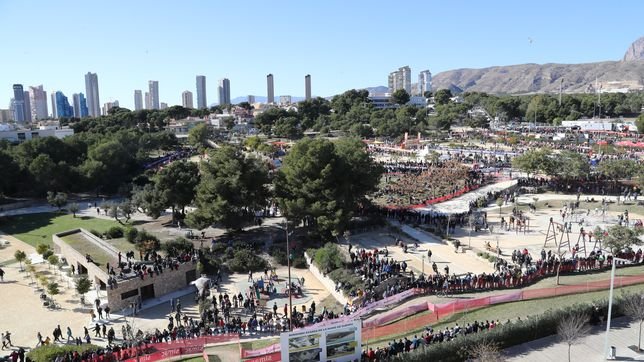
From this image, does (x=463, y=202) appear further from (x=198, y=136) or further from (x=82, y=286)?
(x=198, y=136)

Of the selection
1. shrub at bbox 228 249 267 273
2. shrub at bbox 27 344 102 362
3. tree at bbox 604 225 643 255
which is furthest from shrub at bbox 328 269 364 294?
tree at bbox 604 225 643 255

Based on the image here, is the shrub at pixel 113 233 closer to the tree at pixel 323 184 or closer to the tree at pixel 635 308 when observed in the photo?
the tree at pixel 323 184

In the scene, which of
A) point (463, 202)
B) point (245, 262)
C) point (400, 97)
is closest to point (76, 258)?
point (245, 262)

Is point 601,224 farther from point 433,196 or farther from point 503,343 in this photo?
point 503,343

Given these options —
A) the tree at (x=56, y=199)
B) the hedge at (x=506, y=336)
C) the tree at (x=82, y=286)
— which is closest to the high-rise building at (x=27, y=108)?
the tree at (x=56, y=199)

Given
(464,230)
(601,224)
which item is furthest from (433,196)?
(601,224)
